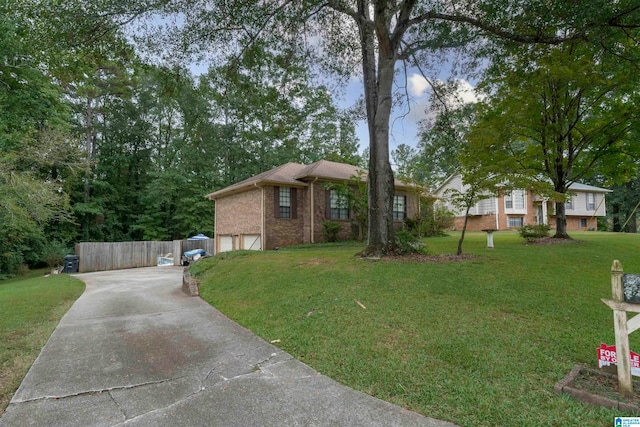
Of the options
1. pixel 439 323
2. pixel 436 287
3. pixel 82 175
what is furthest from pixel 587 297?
pixel 82 175

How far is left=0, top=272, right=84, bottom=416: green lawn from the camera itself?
3.50 meters

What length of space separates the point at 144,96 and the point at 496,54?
27331 millimetres

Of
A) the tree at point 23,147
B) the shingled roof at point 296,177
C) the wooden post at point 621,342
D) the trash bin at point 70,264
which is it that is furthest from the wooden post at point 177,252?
the wooden post at point 621,342

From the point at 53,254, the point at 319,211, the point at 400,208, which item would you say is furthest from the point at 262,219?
the point at 53,254

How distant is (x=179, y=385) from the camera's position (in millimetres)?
3223

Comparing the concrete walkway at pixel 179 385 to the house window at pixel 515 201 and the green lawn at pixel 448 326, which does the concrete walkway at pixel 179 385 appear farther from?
the house window at pixel 515 201

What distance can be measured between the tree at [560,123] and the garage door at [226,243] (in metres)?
13.1

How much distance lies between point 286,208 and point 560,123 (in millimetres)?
11810

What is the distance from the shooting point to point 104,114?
2559 cm

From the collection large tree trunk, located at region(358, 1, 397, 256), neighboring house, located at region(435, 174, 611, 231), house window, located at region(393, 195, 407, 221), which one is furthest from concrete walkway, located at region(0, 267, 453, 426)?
neighboring house, located at region(435, 174, 611, 231)

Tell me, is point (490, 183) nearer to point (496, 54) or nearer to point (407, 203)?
point (496, 54)

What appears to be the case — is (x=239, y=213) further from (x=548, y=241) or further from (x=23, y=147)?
(x=548, y=241)

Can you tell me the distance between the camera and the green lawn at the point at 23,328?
350 cm

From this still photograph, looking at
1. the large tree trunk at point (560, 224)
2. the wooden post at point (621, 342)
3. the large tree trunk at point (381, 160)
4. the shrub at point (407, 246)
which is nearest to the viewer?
the wooden post at point (621, 342)
